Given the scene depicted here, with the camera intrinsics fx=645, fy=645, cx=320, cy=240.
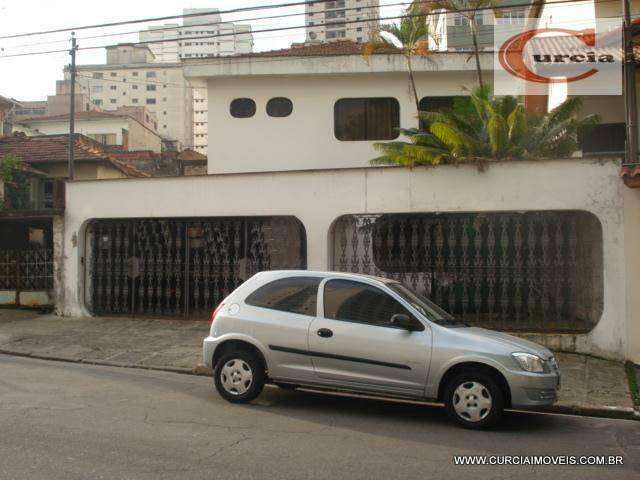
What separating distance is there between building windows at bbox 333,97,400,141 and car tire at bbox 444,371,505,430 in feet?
41.2

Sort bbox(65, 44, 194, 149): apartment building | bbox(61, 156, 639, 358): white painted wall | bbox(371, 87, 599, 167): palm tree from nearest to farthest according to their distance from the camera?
bbox(61, 156, 639, 358): white painted wall
bbox(371, 87, 599, 167): palm tree
bbox(65, 44, 194, 149): apartment building

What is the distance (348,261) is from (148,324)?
4422 mm

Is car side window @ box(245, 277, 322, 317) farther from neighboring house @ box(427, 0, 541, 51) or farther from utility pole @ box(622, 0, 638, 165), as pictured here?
neighboring house @ box(427, 0, 541, 51)

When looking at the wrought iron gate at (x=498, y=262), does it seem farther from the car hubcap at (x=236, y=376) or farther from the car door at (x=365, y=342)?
the car hubcap at (x=236, y=376)

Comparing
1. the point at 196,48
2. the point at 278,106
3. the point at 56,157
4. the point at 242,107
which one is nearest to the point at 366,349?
the point at 278,106

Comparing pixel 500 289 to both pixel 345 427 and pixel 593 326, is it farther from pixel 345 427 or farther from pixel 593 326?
pixel 345 427

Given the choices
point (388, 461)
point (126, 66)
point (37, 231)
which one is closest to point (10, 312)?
point (37, 231)

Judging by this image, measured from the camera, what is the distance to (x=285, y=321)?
7.20m

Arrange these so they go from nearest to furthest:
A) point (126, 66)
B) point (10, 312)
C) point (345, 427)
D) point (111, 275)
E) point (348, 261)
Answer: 1. point (345, 427)
2. point (348, 261)
3. point (111, 275)
4. point (10, 312)
5. point (126, 66)

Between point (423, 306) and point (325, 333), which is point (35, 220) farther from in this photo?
point (423, 306)

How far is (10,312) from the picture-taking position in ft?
50.2

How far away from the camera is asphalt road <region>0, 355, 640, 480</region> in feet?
16.5

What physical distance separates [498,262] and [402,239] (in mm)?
1800

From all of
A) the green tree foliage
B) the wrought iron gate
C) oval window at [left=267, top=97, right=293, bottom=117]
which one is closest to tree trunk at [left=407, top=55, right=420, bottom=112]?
oval window at [left=267, top=97, right=293, bottom=117]
